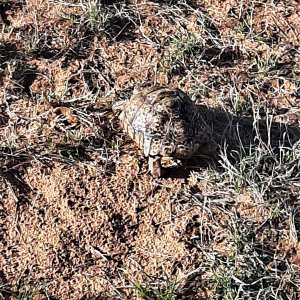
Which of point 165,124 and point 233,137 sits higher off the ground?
point 165,124

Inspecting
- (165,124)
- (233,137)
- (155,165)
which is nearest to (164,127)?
(165,124)

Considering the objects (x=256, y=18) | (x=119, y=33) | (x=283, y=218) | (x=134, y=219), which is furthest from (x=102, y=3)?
(x=283, y=218)

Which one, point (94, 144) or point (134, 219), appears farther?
point (94, 144)

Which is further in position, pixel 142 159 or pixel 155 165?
pixel 142 159

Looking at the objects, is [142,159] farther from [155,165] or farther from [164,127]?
[164,127]

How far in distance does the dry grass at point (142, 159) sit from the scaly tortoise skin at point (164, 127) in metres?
0.16

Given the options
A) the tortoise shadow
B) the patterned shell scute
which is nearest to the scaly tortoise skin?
the patterned shell scute

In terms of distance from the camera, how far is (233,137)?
15.1 feet

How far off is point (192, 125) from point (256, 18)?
1633 mm

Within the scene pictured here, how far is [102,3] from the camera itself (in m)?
5.33

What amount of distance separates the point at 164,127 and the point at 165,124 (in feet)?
0.07

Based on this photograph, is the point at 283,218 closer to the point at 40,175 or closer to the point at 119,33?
the point at 40,175

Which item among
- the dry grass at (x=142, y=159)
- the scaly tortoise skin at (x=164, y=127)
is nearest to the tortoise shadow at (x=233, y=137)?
the dry grass at (x=142, y=159)

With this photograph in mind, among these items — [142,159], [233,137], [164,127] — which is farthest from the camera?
[233,137]
